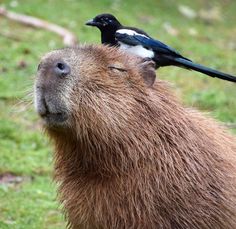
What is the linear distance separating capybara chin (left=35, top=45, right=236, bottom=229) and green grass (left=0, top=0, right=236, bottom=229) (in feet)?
1.01

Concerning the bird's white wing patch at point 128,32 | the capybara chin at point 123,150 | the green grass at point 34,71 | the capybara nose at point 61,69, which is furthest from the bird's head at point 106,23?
the capybara nose at point 61,69

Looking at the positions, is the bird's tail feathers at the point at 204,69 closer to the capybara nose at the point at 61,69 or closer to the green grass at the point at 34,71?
the green grass at the point at 34,71

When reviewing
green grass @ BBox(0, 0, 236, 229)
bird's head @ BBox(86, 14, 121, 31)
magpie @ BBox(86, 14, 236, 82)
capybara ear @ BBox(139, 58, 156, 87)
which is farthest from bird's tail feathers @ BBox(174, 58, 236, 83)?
bird's head @ BBox(86, 14, 121, 31)

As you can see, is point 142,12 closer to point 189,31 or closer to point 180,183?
point 189,31

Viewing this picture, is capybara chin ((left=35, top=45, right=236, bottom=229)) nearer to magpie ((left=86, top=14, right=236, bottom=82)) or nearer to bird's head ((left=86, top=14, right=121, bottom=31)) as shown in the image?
magpie ((left=86, top=14, right=236, bottom=82))

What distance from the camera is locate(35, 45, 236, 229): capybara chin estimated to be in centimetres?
340

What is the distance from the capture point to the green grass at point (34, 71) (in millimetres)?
5836

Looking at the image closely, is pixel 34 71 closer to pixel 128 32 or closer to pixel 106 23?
pixel 106 23

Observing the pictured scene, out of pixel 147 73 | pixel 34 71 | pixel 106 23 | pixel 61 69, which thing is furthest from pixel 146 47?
pixel 34 71

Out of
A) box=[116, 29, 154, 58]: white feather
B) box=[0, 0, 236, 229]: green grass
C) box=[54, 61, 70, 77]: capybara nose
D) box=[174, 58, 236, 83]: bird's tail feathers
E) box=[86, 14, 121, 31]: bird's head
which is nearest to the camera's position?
box=[54, 61, 70, 77]: capybara nose

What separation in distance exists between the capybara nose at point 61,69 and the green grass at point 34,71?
32cm

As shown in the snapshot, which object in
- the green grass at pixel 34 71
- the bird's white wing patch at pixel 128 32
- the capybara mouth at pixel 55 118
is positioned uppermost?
the bird's white wing patch at pixel 128 32

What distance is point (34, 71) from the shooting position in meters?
9.29

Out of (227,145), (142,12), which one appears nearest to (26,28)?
(142,12)
